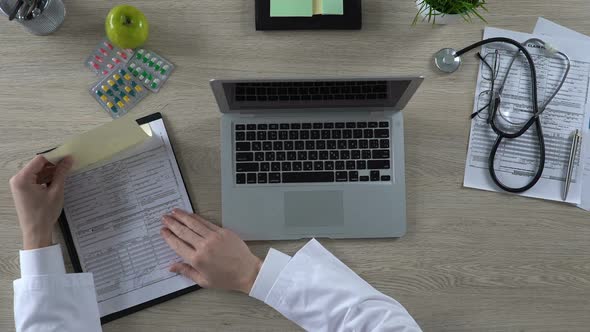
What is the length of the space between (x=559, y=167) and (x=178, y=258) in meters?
0.78

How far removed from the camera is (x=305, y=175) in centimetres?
95

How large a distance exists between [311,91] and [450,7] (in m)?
0.32


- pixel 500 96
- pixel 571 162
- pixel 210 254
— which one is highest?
pixel 500 96

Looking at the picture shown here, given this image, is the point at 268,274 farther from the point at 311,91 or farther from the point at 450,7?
the point at 450,7

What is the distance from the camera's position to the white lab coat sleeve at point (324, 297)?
2.83ft

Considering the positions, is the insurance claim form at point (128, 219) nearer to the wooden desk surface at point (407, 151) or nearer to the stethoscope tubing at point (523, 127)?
the wooden desk surface at point (407, 151)

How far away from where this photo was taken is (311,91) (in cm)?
89

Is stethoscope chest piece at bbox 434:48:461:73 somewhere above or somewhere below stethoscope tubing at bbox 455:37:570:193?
above

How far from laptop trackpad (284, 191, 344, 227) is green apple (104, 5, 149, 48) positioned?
0.42 m

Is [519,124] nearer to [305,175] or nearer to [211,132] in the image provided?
[305,175]

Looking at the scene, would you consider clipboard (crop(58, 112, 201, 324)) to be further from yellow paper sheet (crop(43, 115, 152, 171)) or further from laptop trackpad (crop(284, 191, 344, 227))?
laptop trackpad (crop(284, 191, 344, 227))

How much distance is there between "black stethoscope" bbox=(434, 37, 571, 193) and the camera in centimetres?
96

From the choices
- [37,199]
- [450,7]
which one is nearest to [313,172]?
[450,7]

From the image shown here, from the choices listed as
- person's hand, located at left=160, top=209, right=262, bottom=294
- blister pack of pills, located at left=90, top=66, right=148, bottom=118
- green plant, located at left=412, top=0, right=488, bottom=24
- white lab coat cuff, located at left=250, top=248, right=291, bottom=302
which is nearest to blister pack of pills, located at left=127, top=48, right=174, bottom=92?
A: blister pack of pills, located at left=90, top=66, right=148, bottom=118
